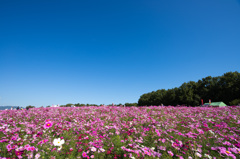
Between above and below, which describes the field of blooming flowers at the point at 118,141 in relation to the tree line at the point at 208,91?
below

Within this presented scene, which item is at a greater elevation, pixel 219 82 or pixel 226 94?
pixel 219 82

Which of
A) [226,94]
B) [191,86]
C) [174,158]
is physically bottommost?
[174,158]

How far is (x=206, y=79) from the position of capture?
56.7 metres

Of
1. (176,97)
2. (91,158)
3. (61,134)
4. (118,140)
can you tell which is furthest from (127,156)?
(176,97)

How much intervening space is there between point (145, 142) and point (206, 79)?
64.9 metres

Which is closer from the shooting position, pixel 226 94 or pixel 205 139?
pixel 205 139

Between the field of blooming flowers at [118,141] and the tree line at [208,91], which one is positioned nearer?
the field of blooming flowers at [118,141]

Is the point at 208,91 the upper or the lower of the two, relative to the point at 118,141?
upper

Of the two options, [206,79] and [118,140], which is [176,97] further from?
[118,140]

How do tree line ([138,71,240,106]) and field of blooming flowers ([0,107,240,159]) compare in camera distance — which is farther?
tree line ([138,71,240,106])

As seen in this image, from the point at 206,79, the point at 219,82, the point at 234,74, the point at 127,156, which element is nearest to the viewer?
the point at 127,156

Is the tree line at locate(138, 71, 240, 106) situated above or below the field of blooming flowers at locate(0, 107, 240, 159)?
above

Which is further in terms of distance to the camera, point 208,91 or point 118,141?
point 208,91

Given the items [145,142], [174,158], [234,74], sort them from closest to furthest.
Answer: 1. [174,158]
2. [145,142]
3. [234,74]
